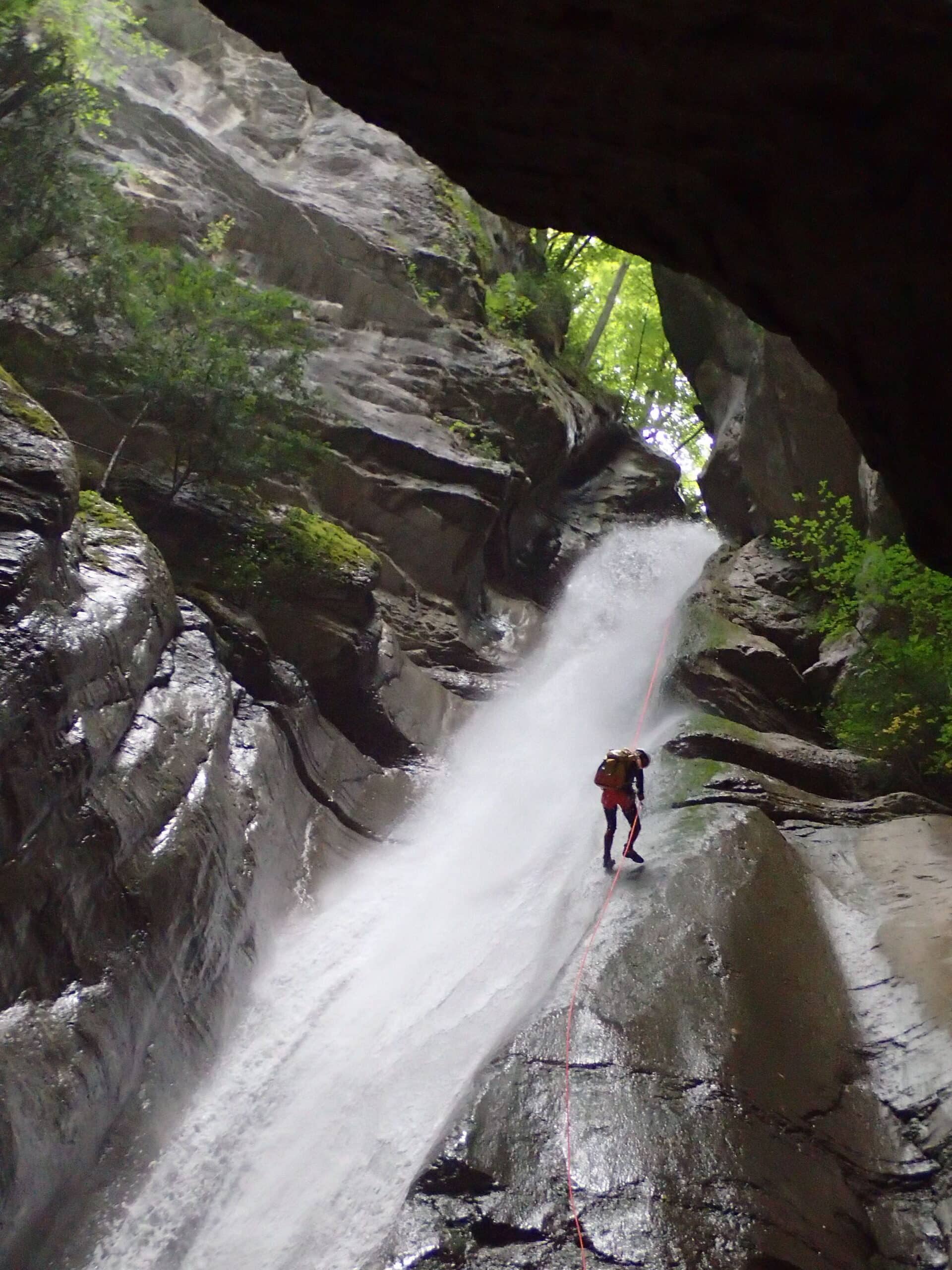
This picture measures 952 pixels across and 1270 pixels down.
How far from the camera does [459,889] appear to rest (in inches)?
475

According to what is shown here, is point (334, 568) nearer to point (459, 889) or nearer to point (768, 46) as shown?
point (459, 889)

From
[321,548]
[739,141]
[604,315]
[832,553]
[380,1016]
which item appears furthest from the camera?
[604,315]

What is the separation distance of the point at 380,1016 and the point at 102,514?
6404mm

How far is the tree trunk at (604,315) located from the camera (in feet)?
97.2

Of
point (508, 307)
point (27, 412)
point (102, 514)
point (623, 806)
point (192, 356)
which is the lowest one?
point (623, 806)

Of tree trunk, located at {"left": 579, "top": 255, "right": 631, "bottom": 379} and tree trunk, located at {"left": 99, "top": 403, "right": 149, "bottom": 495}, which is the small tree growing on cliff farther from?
tree trunk, located at {"left": 579, "top": 255, "right": 631, "bottom": 379}

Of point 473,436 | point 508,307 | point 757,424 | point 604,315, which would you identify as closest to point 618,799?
point 757,424

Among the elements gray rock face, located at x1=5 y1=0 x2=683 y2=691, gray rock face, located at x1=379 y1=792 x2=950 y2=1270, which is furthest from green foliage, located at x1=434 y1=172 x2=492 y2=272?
gray rock face, located at x1=379 y1=792 x2=950 y2=1270

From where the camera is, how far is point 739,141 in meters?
3.82

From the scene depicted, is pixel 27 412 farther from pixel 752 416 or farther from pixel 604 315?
pixel 604 315

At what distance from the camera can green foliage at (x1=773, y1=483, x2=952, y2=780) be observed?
1136 centimetres

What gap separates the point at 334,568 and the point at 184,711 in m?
4.47

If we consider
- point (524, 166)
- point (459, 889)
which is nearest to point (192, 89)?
point (459, 889)

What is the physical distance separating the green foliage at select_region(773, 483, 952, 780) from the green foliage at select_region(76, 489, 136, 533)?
9331 millimetres
